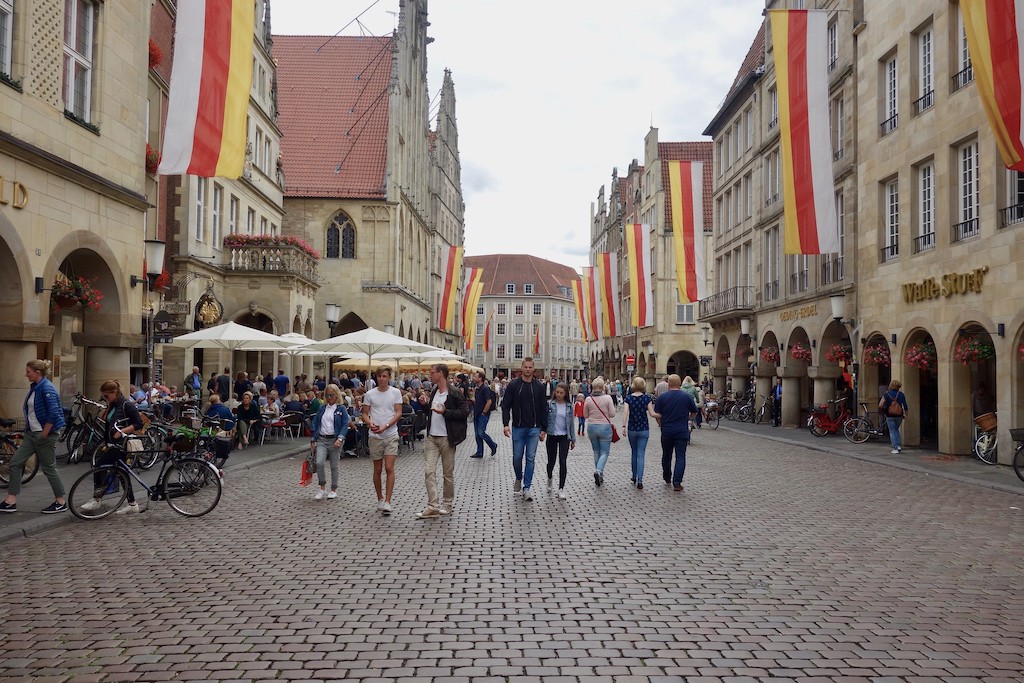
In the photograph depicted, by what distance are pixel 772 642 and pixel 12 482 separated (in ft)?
28.3

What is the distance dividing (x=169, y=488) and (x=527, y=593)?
18.9 ft

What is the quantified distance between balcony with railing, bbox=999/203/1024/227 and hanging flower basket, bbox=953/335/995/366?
245 cm

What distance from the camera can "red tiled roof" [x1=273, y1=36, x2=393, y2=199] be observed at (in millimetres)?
47594

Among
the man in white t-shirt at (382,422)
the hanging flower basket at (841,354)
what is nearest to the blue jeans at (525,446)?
the man in white t-shirt at (382,422)

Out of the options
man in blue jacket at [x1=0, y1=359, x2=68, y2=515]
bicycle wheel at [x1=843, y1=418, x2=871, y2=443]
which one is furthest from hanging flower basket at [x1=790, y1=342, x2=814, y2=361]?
man in blue jacket at [x1=0, y1=359, x2=68, y2=515]

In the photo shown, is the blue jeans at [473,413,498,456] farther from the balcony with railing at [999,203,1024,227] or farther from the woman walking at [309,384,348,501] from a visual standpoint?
the balcony with railing at [999,203,1024,227]

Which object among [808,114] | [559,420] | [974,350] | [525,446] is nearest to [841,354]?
[974,350]

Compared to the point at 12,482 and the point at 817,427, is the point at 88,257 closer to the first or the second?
the point at 12,482

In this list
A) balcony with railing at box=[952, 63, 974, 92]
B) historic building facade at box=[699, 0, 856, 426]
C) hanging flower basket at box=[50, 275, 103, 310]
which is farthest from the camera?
historic building facade at box=[699, 0, 856, 426]

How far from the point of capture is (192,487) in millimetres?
10680

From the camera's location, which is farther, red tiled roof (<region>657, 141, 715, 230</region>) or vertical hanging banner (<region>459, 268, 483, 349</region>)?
red tiled roof (<region>657, 141, 715, 230</region>)

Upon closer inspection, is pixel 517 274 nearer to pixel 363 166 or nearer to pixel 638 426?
pixel 363 166

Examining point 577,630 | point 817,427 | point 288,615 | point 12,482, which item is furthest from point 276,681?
point 817,427

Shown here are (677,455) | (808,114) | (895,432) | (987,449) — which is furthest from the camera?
(808,114)
